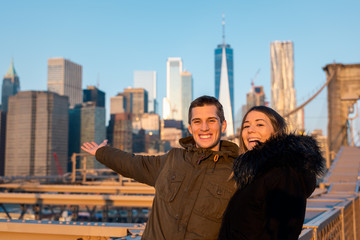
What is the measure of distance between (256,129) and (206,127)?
0.41 m

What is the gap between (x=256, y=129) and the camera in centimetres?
266

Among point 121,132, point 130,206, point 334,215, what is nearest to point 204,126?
point 334,215

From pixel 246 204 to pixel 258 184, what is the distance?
0.13 m

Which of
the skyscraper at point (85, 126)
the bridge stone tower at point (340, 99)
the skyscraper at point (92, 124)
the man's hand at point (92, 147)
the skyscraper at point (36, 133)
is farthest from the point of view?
the skyscraper at point (85, 126)

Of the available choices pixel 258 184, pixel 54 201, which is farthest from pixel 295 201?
pixel 54 201

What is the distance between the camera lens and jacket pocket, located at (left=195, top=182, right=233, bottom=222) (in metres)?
2.53

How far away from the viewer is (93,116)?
18725cm

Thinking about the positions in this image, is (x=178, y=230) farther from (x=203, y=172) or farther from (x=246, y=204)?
(x=246, y=204)

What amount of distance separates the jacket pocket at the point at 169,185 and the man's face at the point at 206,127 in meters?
0.33

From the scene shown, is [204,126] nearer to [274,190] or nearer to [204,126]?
[204,126]

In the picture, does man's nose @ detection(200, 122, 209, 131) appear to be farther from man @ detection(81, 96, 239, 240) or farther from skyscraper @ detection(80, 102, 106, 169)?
skyscraper @ detection(80, 102, 106, 169)

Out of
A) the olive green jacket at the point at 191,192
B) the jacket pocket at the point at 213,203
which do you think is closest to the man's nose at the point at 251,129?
the olive green jacket at the point at 191,192

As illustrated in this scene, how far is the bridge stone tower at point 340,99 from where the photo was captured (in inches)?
1171

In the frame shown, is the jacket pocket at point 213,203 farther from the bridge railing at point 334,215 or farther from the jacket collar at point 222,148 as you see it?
the bridge railing at point 334,215
